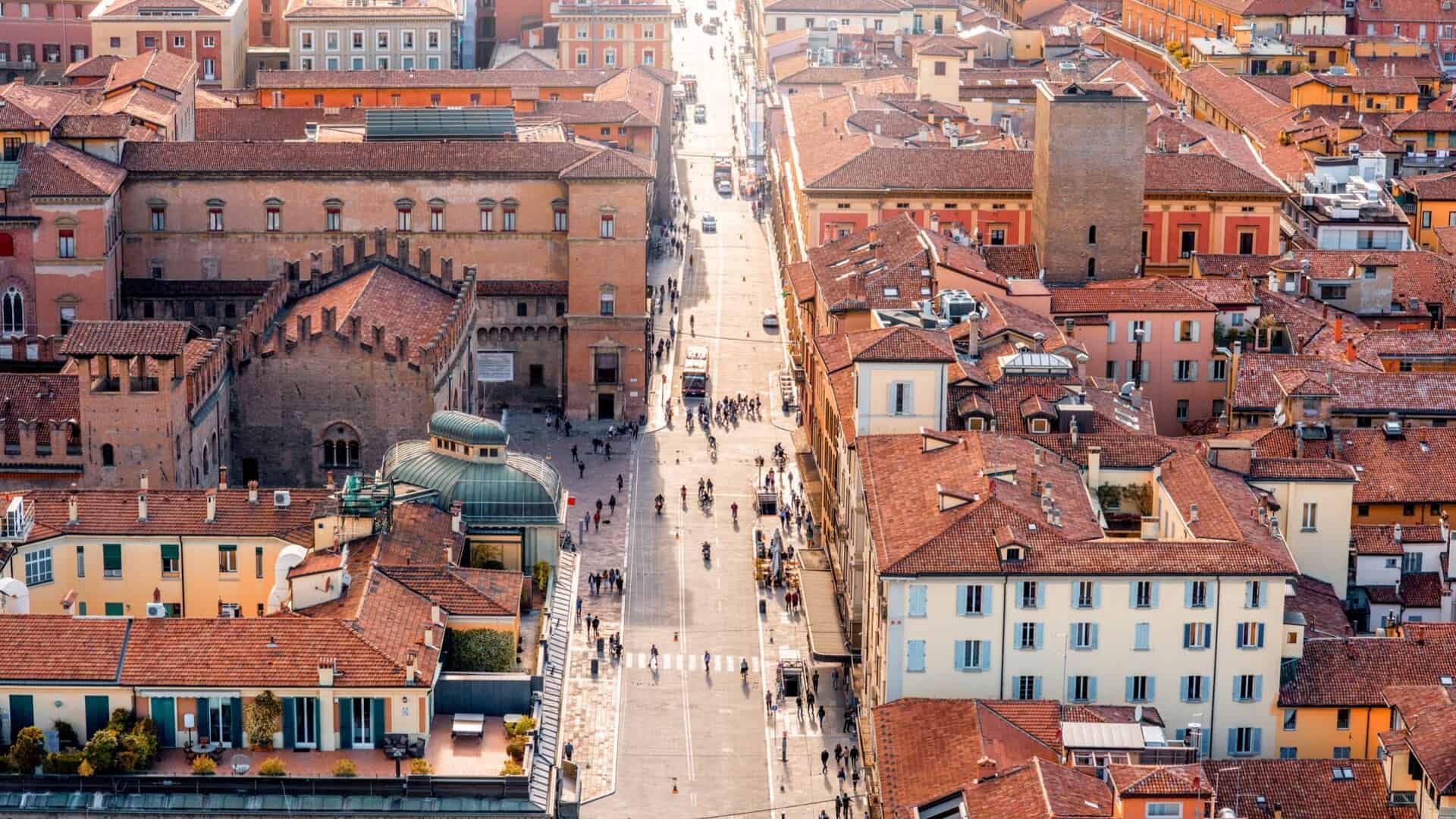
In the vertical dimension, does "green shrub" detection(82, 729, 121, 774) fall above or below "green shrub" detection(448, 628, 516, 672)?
below

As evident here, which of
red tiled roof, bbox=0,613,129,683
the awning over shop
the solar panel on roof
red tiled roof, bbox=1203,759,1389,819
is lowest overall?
the awning over shop

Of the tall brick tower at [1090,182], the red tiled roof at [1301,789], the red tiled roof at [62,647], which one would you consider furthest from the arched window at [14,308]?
the red tiled roof at [1301,789]

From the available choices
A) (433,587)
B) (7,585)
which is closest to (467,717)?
(433,587)

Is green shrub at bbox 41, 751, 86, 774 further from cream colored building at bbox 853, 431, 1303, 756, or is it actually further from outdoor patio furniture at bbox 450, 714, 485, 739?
cream colored building at bbox 853, 431, 1303, 756

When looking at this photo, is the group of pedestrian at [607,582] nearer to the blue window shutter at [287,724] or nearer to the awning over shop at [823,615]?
the awning over shop at [823,615]

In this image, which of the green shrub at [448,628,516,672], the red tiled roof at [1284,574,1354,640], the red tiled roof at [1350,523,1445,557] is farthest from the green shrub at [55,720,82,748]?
the red tiled roof at [1350,523,1445,557]

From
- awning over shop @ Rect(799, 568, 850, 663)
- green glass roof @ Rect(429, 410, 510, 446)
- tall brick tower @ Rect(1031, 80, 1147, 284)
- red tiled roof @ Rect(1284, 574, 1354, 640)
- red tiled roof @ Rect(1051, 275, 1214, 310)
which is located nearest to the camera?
red tiled roof @ Rect(1284, 574, 1354, 640)
